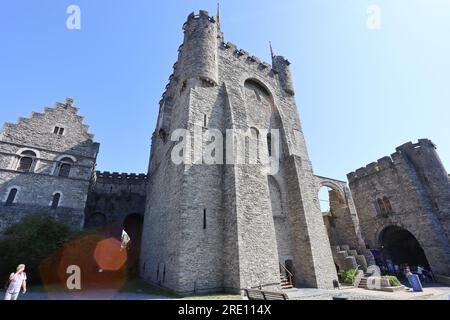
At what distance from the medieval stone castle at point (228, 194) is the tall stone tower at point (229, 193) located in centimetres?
7

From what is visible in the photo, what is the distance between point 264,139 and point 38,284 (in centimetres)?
1618

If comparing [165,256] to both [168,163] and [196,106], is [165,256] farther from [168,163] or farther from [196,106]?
[196,106]

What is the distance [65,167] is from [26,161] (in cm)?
248

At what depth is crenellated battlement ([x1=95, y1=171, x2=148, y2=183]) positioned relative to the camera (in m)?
23.5

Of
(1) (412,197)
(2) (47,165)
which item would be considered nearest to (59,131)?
(2) (47,165)

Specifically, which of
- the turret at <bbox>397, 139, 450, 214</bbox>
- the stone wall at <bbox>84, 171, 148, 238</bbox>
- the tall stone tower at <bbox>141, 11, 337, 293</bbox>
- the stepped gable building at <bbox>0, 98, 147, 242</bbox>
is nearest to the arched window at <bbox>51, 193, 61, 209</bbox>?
the stepped gable building at <bbox>0, 98, 147, 242</bbox>

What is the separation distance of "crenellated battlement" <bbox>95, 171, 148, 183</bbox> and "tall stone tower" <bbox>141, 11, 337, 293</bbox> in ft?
19.3

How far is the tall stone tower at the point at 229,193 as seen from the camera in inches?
419

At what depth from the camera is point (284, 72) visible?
21812mm

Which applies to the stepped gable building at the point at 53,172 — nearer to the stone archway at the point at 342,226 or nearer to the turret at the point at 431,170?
the stone archway at the point at 342,226

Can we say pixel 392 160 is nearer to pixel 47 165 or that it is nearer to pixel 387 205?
pixel 387 205

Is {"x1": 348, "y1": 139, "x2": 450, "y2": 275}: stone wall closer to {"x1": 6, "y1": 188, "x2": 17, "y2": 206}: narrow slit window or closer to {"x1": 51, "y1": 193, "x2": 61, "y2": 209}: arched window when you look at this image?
{"x1": 51, "y1": 193, "x2": 61, "y2": 209}: arched window

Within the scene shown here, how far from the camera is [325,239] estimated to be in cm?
1441
